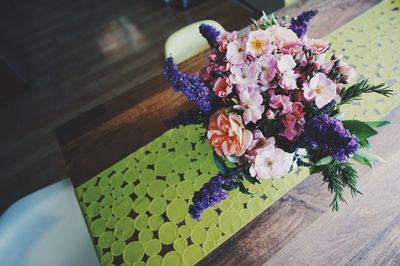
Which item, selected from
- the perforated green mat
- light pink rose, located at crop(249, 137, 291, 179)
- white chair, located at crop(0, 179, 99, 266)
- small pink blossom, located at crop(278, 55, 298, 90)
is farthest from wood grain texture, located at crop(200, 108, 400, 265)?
Answer: white chair, located at crop(0, 179, 99, 266)

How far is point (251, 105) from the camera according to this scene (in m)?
0.67

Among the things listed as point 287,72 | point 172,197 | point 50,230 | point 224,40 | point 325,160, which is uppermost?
point 224,40

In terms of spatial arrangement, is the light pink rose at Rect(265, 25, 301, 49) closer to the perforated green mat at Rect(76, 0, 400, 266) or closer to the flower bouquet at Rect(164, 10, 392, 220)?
the flower bouquet at Rect(164, 10, 392, 220)

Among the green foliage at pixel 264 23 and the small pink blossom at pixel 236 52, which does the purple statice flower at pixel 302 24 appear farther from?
the small pink blossom at pixel 236 52

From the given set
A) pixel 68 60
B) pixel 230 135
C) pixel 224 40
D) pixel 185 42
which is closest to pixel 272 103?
pixel 230 135

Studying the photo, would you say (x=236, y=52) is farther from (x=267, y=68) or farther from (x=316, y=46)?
(x=316, y=46)

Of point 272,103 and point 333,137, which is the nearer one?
point 333,137

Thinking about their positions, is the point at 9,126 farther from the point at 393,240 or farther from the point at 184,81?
the point at 393,240

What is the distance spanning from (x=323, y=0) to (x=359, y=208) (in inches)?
42.2

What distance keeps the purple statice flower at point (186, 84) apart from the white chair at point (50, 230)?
85 cm

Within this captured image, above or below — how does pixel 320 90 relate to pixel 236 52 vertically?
below

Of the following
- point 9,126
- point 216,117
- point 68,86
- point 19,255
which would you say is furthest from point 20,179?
point 216,117

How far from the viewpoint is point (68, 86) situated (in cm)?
269

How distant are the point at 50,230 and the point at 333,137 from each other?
116 cm
